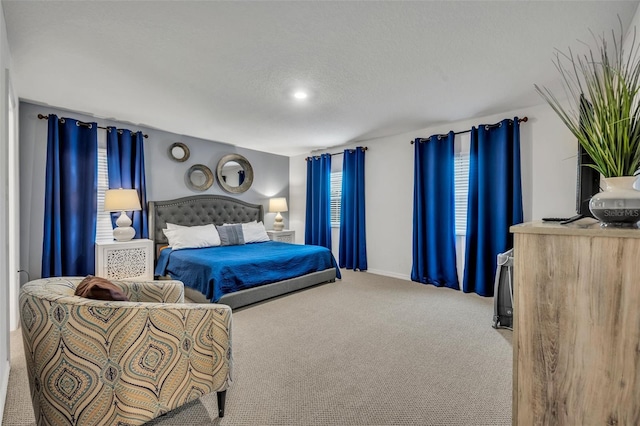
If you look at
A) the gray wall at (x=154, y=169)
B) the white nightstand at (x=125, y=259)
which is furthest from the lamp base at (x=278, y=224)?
the white nightstand at (x=125, y=259)

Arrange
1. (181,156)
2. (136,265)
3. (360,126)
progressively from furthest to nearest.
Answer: (181,156)
(360,126)
(136,265)

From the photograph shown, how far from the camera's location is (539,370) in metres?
1.04

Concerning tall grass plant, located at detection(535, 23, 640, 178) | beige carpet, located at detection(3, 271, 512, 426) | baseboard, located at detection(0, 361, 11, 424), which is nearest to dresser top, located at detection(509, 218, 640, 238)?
tall grass plant, located at detection(535, 23, 640, 178)

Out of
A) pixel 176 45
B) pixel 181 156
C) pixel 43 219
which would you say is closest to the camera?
pixel 176 45

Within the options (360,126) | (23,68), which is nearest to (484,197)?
(360,126)

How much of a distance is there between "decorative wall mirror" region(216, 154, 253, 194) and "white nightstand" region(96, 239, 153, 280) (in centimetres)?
177

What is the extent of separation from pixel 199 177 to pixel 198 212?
0.60 meters

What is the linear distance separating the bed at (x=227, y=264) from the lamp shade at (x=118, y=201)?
64 cm

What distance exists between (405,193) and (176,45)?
11.8 ft

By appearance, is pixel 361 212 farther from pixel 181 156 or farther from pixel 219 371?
pixel 219 371

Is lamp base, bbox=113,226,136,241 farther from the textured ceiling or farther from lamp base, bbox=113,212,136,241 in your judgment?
the textured ceiling

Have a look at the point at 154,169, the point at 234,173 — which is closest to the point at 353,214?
the point at 234,173

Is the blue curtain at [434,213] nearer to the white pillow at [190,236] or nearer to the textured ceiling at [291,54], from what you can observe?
the textured ceiling at [291,54]

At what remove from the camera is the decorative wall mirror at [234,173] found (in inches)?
203
